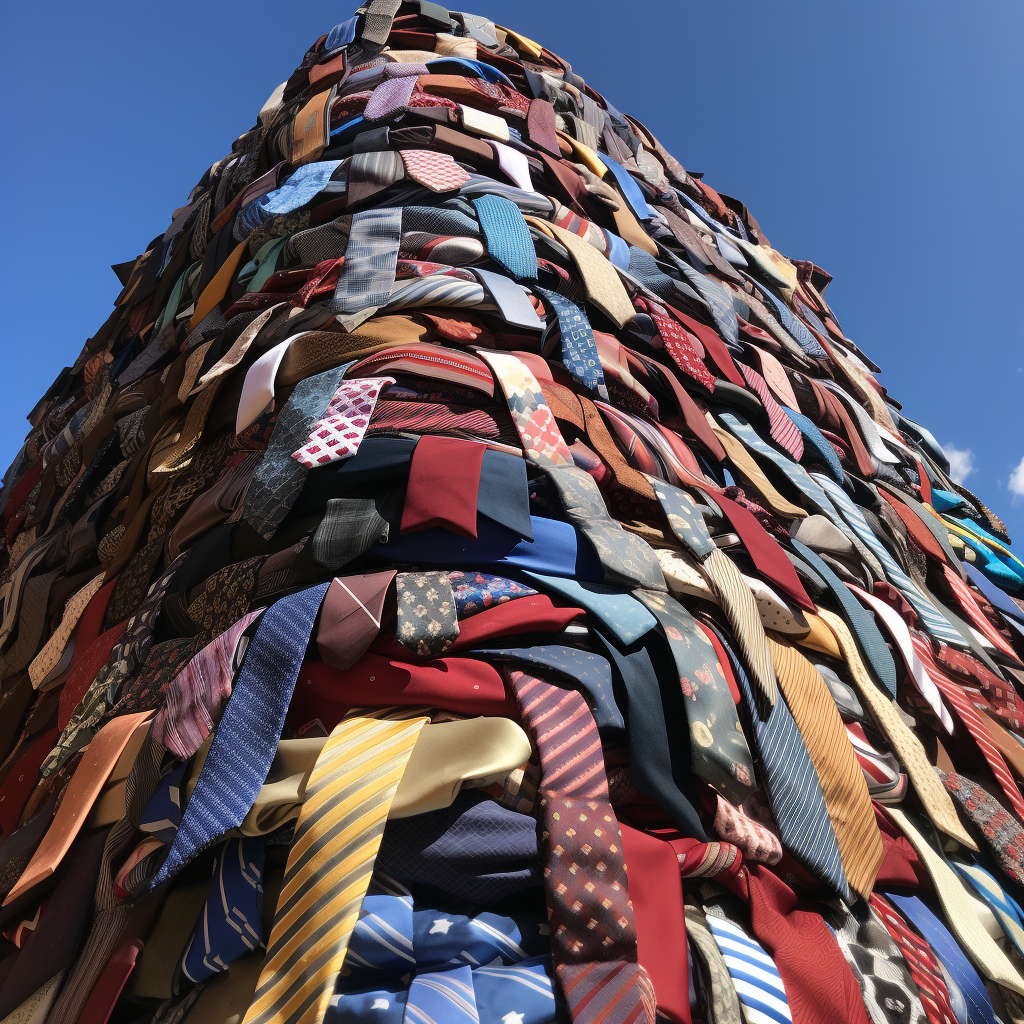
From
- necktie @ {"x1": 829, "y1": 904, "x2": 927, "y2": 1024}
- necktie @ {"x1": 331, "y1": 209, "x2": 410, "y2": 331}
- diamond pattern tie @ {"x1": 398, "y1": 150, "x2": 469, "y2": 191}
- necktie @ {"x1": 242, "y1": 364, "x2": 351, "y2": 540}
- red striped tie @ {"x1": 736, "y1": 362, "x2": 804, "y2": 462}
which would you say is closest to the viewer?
necktie @ {"x1": 829, "y1": 904, "x2": 927, "y2": 1024}

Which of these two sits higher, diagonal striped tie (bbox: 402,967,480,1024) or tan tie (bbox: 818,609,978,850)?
tan tie (bbox: 818,609,978,850)

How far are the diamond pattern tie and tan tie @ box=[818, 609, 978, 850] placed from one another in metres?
0.97

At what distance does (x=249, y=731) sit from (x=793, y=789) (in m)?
0.66

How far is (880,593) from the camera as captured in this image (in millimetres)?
1594

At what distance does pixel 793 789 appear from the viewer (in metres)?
1.04

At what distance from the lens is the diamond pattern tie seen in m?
1.47

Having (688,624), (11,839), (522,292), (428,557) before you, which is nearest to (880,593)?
(688,624)

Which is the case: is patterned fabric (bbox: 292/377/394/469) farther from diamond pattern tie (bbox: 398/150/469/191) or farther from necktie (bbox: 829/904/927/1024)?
necktie (bbox: 829/904/927/1024)

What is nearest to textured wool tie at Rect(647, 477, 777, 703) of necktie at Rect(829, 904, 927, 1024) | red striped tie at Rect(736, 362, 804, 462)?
necktie at Rect(829, 904, 927, 1024)

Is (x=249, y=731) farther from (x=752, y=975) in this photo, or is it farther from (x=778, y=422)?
(x=778, y=422)

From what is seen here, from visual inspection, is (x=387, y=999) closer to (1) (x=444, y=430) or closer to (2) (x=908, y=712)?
(1) (x=444, y=430)

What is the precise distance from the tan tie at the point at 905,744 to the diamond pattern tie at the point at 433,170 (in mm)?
973

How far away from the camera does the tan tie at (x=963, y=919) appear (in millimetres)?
1098

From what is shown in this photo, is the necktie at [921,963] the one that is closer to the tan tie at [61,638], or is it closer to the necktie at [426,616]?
the necktie at [426,616]
